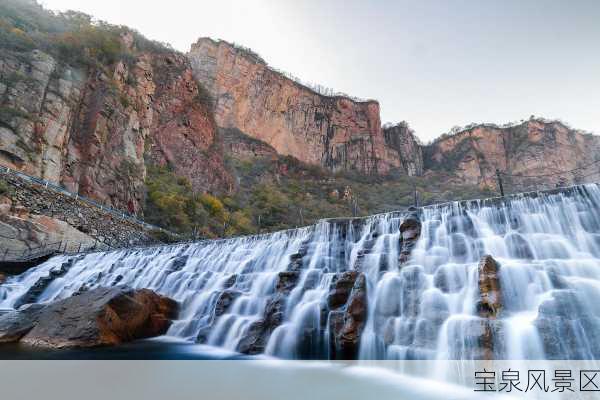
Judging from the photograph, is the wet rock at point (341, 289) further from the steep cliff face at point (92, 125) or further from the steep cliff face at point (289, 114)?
the steep cliff face at point (289, 114)

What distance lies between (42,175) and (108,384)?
62.5 feet

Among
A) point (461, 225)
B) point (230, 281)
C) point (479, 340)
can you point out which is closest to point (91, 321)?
point (230, 281)

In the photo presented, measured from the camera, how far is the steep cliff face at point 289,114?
2451 inches

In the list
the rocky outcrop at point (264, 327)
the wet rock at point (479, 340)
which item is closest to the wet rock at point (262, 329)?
the rocky outcrop at point (264, 327)

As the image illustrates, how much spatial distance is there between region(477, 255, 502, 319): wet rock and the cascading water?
0.38 ft

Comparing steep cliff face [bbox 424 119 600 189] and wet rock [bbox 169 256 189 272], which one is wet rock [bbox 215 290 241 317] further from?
steep cliff face [bbox 424 119 600 189]

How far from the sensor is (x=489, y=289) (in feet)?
21.5

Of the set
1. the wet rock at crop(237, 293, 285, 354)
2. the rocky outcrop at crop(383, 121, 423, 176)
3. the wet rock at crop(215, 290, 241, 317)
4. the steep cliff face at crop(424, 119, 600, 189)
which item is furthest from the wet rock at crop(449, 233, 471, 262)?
the rocky outcrop at crop(383, 121, 423, 176)

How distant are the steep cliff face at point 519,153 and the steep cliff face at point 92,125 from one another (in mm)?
62515

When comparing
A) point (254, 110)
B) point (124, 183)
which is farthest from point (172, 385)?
point (254, 110)

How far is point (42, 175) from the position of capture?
1916cm

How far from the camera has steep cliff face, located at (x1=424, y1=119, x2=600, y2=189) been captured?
70688 millimetres

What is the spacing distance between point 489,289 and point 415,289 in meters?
1.54

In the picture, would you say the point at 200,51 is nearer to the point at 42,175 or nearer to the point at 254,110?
the point at 254,110
